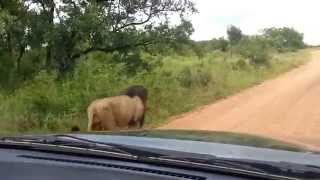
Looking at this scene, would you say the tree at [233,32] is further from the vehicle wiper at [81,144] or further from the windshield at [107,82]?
the vehicle wiper at [81,144]

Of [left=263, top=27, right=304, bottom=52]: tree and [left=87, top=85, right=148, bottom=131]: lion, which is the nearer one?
[left=87, top=85, right=148, bottom=131]: lion

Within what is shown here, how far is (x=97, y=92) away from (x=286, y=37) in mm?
43916

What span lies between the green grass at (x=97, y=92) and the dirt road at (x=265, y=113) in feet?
2.06

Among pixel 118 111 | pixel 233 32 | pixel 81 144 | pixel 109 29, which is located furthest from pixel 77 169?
pixel 233 32

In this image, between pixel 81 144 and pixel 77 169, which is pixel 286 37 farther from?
pixel 77 169

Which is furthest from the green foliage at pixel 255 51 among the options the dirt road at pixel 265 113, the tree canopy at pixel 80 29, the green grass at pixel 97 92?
the tree canopy at pixel 80 29

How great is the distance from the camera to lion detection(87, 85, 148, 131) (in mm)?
11516

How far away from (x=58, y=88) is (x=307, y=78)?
14.6 m

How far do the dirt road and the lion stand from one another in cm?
123

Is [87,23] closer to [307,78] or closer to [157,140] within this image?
[157,140]

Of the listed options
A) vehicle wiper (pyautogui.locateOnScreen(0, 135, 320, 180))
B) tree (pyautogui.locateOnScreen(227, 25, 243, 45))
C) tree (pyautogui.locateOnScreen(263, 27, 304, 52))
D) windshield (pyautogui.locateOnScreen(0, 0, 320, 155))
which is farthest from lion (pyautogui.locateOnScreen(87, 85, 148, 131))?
tree (pyautogui.locateOnScreen(263, 27, 304, 52))

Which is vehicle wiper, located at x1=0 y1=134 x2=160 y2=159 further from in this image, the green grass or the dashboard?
the green grass

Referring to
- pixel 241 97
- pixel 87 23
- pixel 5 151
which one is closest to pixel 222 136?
pixel 5 151

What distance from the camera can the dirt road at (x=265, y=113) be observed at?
13344mm
